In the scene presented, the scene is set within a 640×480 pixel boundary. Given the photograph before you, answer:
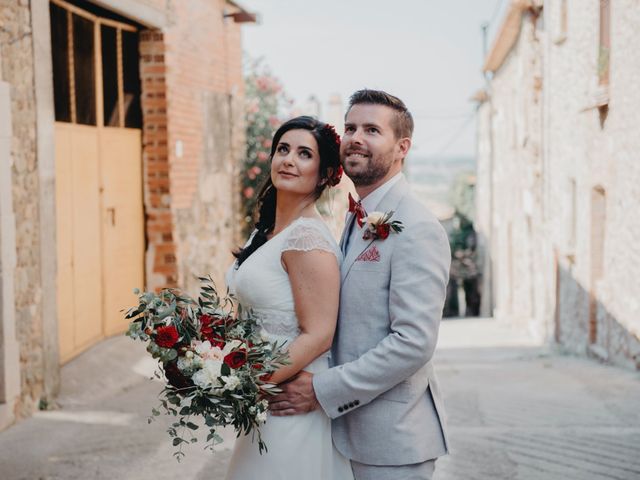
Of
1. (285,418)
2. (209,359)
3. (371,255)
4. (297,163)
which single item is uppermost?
(297,163)

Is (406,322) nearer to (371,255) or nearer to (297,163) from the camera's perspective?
(371,255)

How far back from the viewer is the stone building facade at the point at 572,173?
341 inches

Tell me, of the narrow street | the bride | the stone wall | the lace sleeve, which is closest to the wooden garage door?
the narrow street

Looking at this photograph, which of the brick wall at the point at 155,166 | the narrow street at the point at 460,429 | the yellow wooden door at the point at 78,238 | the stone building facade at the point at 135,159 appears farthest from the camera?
the brick wall at the point at 155,166

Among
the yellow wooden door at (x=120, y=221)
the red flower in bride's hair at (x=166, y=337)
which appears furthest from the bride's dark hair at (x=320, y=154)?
the yellow wooden door at (x=120, y=221)

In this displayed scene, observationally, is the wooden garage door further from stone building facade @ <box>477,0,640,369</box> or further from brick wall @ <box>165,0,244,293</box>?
stone building facade @ <box>477,0,640,369</box>

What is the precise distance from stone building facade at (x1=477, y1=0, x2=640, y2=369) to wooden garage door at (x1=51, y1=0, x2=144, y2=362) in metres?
4.96

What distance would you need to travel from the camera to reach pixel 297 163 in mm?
2957

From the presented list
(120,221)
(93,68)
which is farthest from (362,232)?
(120,221)

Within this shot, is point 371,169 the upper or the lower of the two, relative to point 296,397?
upper

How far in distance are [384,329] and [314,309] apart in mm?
237

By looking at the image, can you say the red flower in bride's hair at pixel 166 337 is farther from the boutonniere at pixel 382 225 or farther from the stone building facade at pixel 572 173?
the stone building facade at pixel 572 173

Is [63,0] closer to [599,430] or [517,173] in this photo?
[599,430]

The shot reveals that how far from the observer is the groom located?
8.69ft
